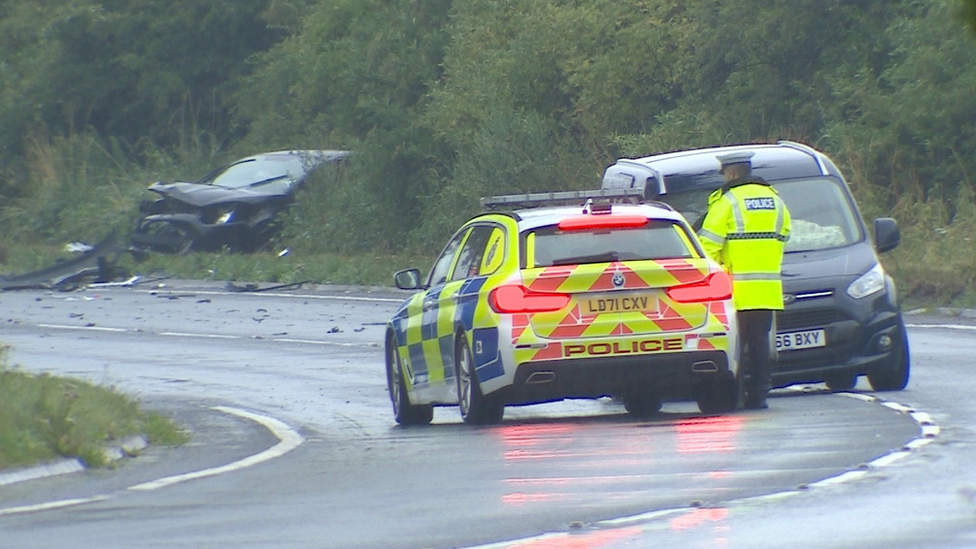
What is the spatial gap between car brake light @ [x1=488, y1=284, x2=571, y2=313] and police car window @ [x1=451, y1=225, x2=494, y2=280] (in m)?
0.82

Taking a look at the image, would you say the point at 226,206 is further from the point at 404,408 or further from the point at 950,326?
the point at 404,408

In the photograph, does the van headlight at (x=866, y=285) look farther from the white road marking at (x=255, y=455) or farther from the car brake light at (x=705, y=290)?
the white road marking at (x=255, y=455)

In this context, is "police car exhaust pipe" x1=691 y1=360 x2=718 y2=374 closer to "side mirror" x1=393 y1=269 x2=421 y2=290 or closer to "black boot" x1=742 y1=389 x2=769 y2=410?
"black boot" x1=742 y1=389 x2=769 y2=410

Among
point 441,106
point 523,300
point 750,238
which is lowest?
point 523,300

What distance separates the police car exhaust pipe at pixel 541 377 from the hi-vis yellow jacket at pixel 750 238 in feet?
5.22

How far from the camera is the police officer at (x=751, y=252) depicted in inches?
530

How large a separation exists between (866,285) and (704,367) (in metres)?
2.35

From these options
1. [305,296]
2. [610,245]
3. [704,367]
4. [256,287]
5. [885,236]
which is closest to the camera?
[704,367]

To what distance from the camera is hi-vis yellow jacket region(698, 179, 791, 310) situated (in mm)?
13453

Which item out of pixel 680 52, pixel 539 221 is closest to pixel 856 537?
pixel 539 221

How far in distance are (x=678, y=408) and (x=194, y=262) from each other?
21.3 metres

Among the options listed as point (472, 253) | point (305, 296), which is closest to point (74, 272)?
point (305, 296)

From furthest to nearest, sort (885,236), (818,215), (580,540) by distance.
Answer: (818,215), (885,236), (580,540)

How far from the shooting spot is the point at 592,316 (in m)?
12.5
